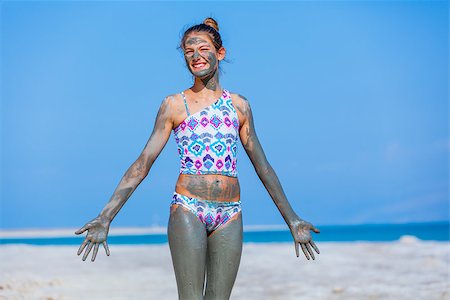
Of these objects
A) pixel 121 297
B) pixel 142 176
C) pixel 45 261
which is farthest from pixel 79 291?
pixel 142 176

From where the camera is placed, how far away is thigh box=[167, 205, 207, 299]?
5109mm

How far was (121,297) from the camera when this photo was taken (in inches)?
423

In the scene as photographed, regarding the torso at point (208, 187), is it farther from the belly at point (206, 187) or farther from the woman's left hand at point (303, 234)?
the woman's left hand at point (303, 234)

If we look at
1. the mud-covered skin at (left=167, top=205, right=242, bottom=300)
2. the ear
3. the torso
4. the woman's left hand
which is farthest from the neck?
the woman's left hand

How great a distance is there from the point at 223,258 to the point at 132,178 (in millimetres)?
913

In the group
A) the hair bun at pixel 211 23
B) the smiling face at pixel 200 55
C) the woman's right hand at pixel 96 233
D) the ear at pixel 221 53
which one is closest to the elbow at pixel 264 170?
the smiling face at pixel 200 55

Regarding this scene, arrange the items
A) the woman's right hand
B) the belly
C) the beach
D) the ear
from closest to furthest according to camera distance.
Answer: the woman's right hand → the belly → the ear → the beach

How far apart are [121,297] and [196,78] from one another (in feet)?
19.9

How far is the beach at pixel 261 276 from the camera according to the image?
10.9 metres

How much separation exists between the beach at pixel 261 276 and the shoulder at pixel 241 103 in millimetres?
5524

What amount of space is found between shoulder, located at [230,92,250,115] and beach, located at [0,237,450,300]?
18.1 feet

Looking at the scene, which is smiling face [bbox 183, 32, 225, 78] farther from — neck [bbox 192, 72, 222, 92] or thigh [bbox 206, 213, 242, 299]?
thigh [bbox 206, 213, 242, 299]

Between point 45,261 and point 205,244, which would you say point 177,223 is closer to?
point 205,244

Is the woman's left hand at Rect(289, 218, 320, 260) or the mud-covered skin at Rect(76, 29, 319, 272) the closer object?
the mud-covered skin at Rect(76, 29, 319, 272)
